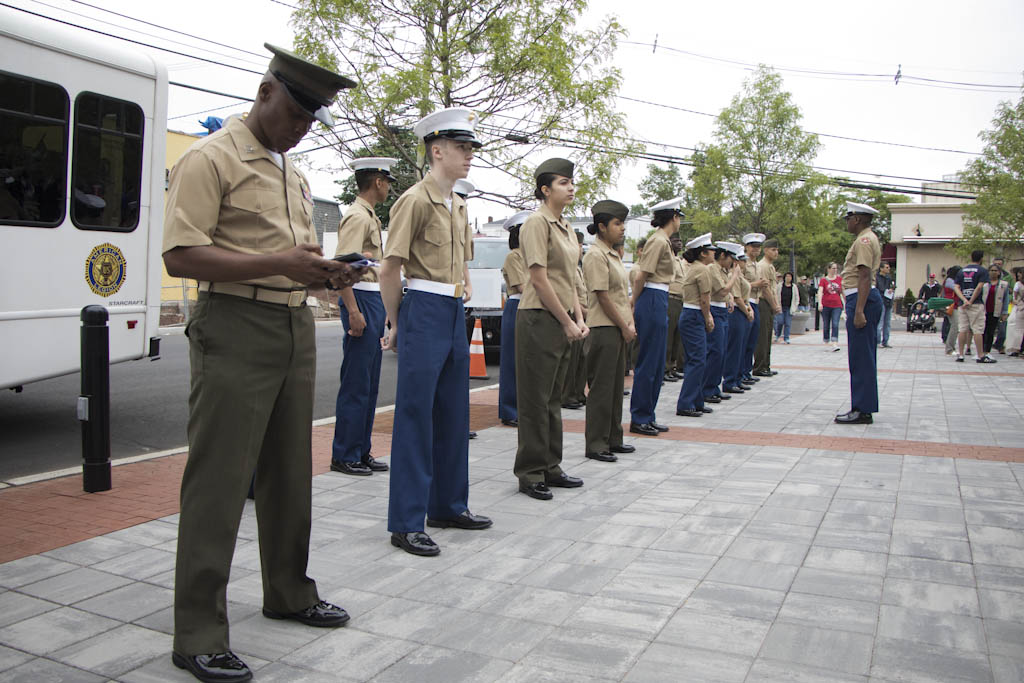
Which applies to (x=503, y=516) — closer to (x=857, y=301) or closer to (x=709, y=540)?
(x=709, y=540)

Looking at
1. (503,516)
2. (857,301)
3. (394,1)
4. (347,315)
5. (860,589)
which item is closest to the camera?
(860,589)

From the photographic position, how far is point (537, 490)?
218 inches

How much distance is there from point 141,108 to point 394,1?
23.9 ft

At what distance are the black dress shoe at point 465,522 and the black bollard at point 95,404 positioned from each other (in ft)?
7.42

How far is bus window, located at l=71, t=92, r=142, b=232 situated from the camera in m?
7.48

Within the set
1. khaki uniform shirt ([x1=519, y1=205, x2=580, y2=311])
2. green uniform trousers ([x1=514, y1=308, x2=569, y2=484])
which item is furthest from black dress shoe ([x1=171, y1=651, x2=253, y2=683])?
khaki uniform shirt ([x1=519, y1=205, x2=580, y2=311])

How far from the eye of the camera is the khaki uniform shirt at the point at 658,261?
25.8 feet

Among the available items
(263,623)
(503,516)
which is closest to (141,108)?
(503,516)

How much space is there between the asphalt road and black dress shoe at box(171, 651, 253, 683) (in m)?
3.89

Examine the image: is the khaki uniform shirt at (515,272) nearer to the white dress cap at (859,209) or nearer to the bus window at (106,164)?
the white dress cap at (859,209)

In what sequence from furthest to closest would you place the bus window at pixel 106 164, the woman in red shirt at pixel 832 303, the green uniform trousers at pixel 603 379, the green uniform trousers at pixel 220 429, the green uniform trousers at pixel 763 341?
the woman in red shirt at pixel 832 303, the green uniform trousers at pixel 763 341, the bus window at pixel 106 164, the green uniform trousers at pixel 603 379, the green uniform trousers at pixel 220 429

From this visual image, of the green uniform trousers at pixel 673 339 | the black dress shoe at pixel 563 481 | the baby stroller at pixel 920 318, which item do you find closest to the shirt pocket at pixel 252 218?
the black dress shoe at pixel 563 481

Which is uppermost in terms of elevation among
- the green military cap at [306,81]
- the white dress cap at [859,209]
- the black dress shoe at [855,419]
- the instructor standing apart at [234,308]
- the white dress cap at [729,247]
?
the white dress cap at [859,209]

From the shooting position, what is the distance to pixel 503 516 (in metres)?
5.08
